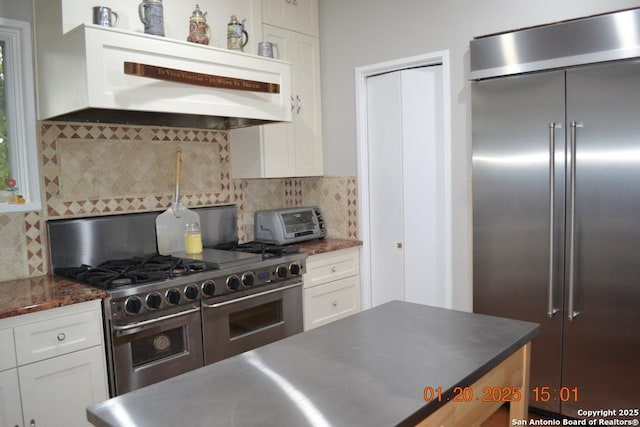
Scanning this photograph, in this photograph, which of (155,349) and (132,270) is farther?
(132,270)

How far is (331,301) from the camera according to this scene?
3.46 m

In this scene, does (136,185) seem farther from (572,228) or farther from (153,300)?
(572,228)

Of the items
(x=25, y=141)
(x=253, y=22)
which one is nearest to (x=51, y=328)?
(x=25, y=141)

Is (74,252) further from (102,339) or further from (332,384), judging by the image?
(332,384)

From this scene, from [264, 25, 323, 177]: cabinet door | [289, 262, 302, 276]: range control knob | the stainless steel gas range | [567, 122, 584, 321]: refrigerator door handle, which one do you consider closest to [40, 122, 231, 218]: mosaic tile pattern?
the stainless steel gas range

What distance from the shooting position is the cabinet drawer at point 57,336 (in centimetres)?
205

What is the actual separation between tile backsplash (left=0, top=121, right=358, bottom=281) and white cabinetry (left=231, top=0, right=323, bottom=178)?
0.54 feet

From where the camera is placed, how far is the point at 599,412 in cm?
256

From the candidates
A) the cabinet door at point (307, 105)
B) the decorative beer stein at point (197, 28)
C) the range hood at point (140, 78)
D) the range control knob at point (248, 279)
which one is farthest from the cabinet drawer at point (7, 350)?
the cabinet door at point (307, 105)

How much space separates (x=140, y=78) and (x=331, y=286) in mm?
1798

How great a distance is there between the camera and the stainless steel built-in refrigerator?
2.43 metres

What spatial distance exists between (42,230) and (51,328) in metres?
0.75

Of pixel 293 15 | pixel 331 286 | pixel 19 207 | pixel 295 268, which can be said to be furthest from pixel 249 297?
pixel 293 15

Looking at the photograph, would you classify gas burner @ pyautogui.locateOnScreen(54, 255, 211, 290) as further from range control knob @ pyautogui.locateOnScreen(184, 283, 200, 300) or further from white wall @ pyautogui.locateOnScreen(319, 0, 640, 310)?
white wall @ pyautogui.locateOnScreen(319, 0, 640, 310)
